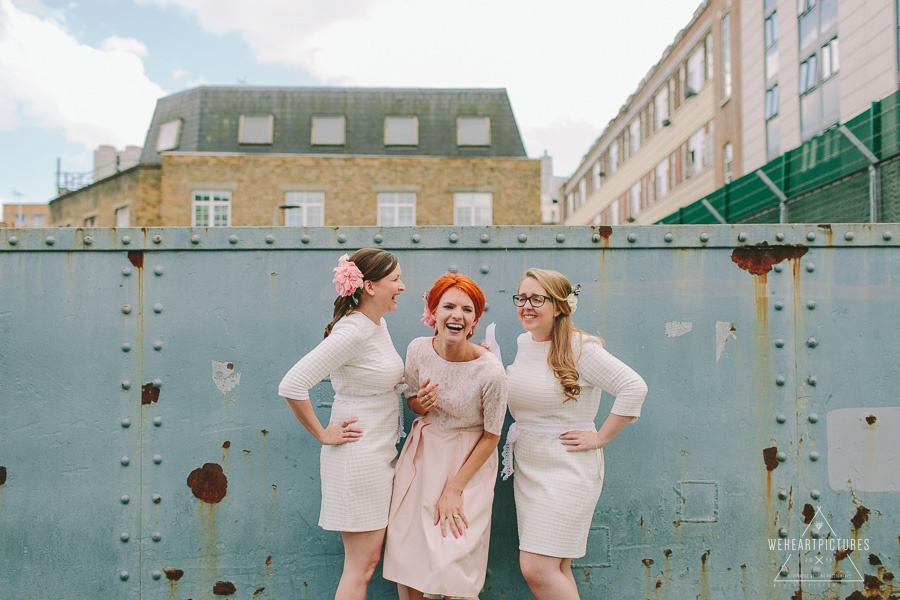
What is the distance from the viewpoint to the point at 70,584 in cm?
278

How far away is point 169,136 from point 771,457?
94.2 ft

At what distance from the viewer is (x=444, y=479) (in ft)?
7.90

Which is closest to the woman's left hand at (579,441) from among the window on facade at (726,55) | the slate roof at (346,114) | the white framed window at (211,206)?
the window on facade at (726,55)

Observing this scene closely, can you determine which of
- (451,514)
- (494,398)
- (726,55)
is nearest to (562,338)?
(494,398)

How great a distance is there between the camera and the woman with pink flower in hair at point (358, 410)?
7.75 ft

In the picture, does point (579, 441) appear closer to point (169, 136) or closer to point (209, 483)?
point (209, 483)

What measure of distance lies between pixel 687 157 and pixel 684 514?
25.1m

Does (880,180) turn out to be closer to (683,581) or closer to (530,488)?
(683,581)

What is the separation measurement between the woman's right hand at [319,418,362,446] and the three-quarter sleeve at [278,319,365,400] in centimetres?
17

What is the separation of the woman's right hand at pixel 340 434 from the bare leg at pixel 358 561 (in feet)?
1.14

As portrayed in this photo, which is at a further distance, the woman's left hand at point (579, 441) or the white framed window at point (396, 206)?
the white framed window at point (396, 206)

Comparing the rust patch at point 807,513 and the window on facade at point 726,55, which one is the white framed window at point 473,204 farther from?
the rust patch at point 807,513

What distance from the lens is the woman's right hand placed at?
2.38 meters

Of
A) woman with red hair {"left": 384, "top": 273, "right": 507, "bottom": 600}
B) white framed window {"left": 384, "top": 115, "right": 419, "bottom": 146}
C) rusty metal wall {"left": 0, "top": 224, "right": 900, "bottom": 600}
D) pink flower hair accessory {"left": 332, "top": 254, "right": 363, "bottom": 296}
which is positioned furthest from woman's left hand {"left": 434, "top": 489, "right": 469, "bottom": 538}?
white framed window {"left": 384, "top": 115, "right": 419, "bottom": 146}
